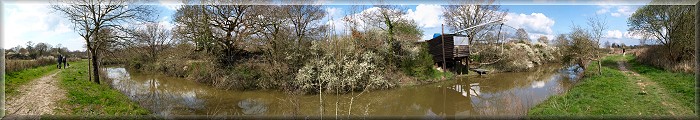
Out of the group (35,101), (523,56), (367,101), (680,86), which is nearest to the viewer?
(35,101)

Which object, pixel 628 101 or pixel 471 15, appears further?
pixel 471 15

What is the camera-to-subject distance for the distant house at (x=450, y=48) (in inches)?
685

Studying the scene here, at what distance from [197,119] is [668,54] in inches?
887

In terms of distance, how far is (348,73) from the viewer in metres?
13.5

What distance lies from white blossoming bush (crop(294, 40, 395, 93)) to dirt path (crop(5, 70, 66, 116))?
285 inches

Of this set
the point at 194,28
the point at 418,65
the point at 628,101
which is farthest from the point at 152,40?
the point at 628,101

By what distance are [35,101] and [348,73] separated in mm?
9620

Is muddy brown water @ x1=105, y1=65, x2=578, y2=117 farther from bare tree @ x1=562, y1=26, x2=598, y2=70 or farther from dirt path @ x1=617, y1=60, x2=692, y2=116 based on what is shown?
bare tree @ x1=562, y1=26, x2=598, y2=70

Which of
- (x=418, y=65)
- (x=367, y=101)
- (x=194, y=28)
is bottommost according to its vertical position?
(x=367, y=101)

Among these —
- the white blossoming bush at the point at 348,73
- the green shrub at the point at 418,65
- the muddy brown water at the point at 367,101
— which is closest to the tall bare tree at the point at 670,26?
the muddy brown water at the point at 367,101

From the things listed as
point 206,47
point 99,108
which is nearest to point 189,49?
point 206,47

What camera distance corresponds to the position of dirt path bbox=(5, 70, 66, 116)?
696 cm

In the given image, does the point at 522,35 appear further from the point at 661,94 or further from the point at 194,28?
the point at 194,28

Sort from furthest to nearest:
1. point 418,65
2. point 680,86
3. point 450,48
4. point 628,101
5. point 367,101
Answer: point 450,48 < point 418,65 < point 367,101 < point 680,86 < point 628,101
